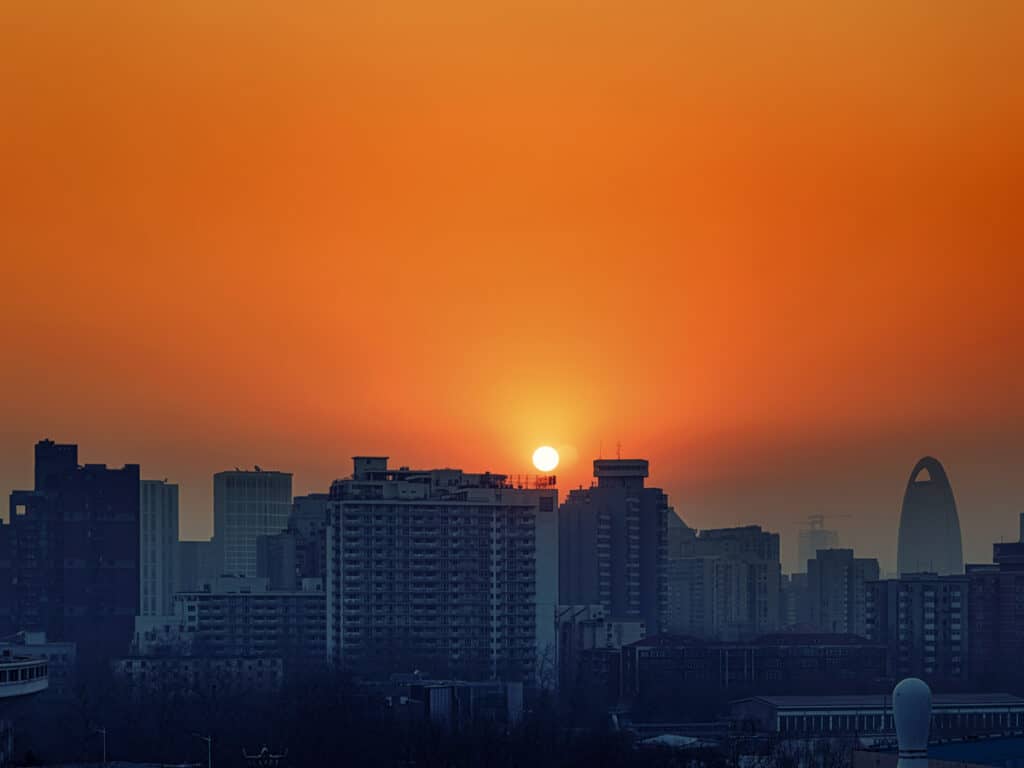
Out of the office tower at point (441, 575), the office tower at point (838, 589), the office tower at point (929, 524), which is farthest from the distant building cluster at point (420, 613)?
the office tower at point (929, 524)

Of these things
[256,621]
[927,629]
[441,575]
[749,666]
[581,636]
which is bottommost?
[749,666]

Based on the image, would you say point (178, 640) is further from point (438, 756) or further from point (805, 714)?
point (438, 756)

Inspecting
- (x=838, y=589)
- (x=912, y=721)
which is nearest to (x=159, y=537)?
(x=838, y=589)

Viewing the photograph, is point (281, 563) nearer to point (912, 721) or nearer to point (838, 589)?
point (838, 589)

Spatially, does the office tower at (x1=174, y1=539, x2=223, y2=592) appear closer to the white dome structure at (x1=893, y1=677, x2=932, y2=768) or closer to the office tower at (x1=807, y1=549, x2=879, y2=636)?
the office tower at (x1=807, y1=549, x2=879, y2=636)

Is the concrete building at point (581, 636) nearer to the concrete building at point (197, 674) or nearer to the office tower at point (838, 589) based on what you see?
the concrete building at point (197, 674)

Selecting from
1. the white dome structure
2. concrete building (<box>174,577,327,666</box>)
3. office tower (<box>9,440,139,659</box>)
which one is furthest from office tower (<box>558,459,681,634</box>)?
the white dome structure
